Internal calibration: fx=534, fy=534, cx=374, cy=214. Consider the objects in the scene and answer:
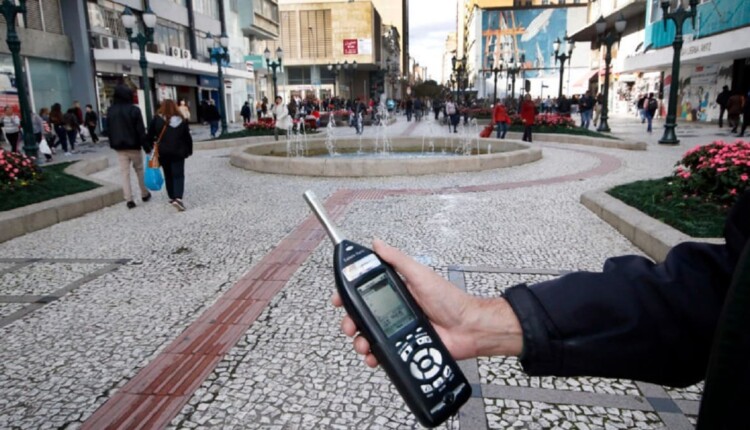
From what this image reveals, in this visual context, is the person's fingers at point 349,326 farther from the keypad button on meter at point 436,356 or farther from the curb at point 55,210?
the curb at point 55,210

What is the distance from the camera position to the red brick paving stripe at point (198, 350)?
280 cm

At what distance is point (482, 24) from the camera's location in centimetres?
8300

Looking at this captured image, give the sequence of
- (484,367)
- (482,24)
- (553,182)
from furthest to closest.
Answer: (482,24) → (553,182) → (484,367)

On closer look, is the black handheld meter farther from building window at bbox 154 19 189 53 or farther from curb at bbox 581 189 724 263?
building window at bbox 154 19 189 53

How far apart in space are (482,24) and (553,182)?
261 feet

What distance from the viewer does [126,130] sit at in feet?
27.4

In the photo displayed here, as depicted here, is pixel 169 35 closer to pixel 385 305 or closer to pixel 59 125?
pixel 59 125

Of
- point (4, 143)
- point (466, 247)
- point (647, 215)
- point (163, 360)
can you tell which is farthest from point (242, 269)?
point (4, 143)

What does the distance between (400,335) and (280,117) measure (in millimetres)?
→ 19932

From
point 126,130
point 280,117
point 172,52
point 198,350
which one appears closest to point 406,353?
point 198,350

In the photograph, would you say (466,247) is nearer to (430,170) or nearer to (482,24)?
(430,170)

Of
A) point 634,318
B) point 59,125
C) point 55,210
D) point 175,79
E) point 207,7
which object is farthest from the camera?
point 207,7

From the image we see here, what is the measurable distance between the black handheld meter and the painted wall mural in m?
82.3

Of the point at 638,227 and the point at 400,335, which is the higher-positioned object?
the point at 400,335
